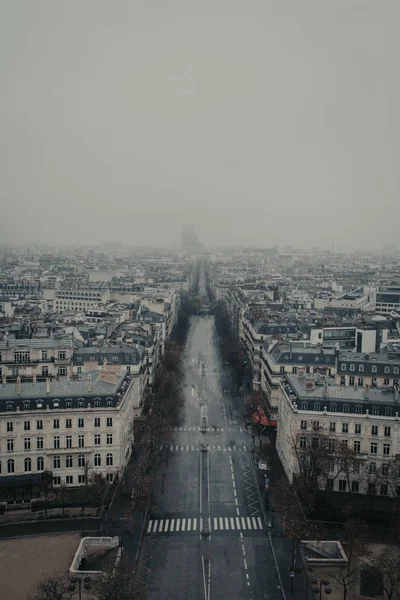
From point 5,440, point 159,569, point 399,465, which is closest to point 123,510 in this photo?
point 159,569

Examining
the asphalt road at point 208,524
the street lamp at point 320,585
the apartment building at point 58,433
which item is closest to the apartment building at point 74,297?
the asphalt road at point 208,524

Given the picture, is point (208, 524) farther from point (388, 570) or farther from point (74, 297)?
point (74, 297)

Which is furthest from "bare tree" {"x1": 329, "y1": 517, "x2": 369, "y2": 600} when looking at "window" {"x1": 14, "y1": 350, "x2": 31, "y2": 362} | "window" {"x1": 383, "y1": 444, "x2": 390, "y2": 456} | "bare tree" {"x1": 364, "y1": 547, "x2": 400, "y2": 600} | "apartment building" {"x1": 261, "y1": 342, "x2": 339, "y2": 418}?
"window" {"x1": 14, "y1": 350, "x2": 31, "y2": 362}

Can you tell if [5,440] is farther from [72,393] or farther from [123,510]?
[123,510]

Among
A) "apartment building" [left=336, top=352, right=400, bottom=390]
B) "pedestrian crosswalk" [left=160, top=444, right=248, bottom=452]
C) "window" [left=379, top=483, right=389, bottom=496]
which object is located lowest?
"pedestrian crosswalk" [left=160, top=444, right=248, bottom=452]

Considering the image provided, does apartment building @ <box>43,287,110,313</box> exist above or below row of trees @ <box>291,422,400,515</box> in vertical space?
above

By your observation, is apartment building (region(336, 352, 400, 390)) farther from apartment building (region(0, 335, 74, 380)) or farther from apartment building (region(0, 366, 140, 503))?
apartment building (region(0, 335, 74, 380))
